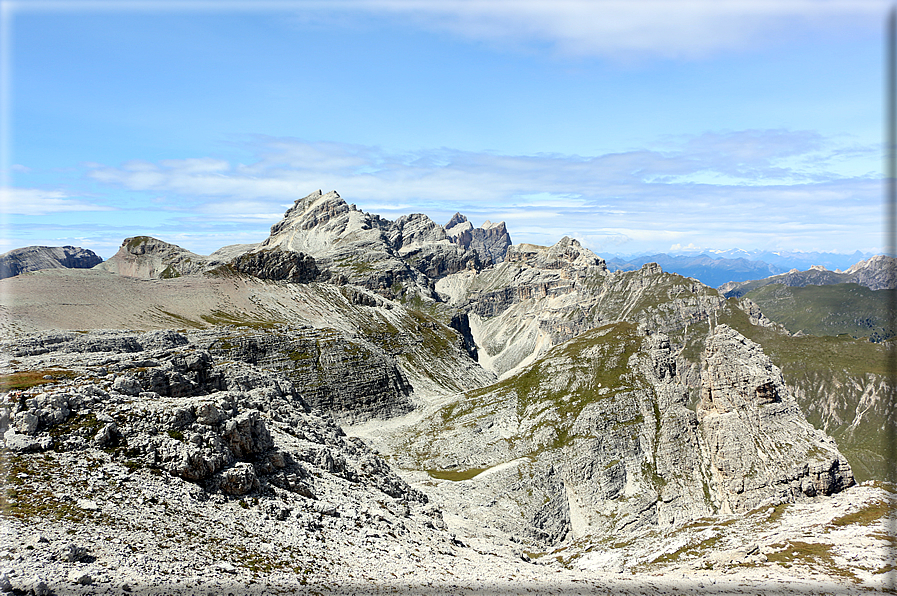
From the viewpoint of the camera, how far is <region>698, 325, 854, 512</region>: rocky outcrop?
78250 millimetres

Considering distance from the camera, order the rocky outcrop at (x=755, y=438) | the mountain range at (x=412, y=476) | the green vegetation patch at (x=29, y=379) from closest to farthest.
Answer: the mountain range at (x=412, y=476), the green vegetation patch at (x=29, y=379), the rocky outcrop at (x=755, y=438)

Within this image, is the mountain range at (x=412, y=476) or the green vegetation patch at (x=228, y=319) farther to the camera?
the green vegetation patch at (x=228, y=319)

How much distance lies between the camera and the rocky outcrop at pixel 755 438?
3081 inches

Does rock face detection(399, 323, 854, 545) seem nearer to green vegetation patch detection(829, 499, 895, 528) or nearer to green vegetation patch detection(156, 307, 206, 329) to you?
green vegetation patch detection(829, 499, 895, 528)

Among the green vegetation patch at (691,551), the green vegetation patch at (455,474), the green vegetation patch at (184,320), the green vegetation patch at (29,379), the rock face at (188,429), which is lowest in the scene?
the green vegetation patch at (455,474)

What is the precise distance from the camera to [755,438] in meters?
91.9

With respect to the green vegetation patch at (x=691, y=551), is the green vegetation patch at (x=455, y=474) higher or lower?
lower

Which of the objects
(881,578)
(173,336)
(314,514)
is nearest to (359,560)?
(314,514)

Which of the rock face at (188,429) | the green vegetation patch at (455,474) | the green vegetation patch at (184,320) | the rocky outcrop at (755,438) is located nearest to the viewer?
the rock face at (188,429)

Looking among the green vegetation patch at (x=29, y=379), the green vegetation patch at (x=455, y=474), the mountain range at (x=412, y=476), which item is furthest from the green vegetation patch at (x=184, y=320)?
the green vegetation patch at (x=29, y=379)

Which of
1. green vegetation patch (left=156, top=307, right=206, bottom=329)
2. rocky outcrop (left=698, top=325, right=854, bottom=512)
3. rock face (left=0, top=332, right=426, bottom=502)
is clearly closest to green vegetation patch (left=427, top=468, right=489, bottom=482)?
rock face (left=0, top=332, right=426, bottom=502)

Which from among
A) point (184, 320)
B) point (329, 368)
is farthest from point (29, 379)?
point (184, 320)

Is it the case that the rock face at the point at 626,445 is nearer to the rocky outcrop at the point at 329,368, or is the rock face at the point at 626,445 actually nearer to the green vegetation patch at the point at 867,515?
the green vegetation patch at the point at 867,515

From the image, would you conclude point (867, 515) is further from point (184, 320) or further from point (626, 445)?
point (184, 320)
